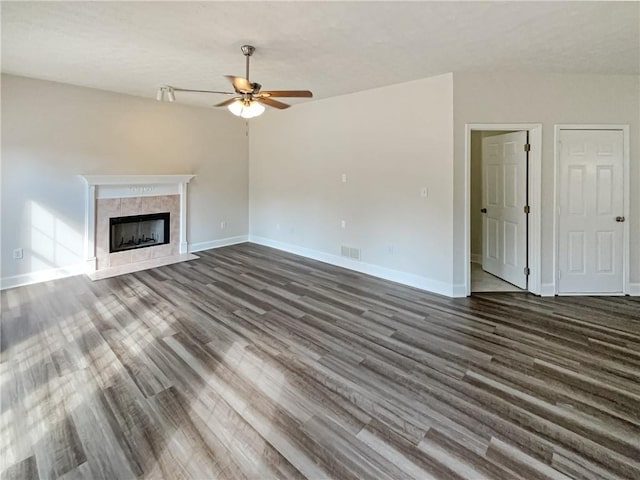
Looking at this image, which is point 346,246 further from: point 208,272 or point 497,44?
point 497,44

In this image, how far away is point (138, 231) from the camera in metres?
5.81

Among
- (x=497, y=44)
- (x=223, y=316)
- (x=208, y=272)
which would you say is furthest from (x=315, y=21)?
(x=208, y=272)

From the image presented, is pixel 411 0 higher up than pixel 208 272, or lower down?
higher up

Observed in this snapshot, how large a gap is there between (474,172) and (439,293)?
2.61 metres

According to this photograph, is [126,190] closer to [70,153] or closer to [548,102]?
[70,153]

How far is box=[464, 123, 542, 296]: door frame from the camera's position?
4016 millimetres

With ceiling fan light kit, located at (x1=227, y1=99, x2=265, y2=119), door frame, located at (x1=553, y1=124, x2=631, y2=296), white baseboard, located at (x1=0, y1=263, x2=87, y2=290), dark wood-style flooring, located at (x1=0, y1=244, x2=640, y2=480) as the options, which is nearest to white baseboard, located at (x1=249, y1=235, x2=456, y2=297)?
dark wood-style flooring, located at (x1=0, y1=244, x2=640, y2=480)

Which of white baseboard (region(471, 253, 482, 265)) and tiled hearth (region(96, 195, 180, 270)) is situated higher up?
tiled hearth (region(96, 195, 180, 270))

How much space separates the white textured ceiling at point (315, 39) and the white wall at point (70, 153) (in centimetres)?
53

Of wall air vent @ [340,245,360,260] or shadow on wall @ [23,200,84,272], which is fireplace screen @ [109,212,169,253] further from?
wall air vent @ [340,245,360,260]

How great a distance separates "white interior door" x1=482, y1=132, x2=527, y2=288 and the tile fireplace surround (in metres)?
5.16

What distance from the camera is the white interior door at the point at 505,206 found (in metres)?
4.34

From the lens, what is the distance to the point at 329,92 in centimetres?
500

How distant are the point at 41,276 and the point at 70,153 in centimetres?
185
